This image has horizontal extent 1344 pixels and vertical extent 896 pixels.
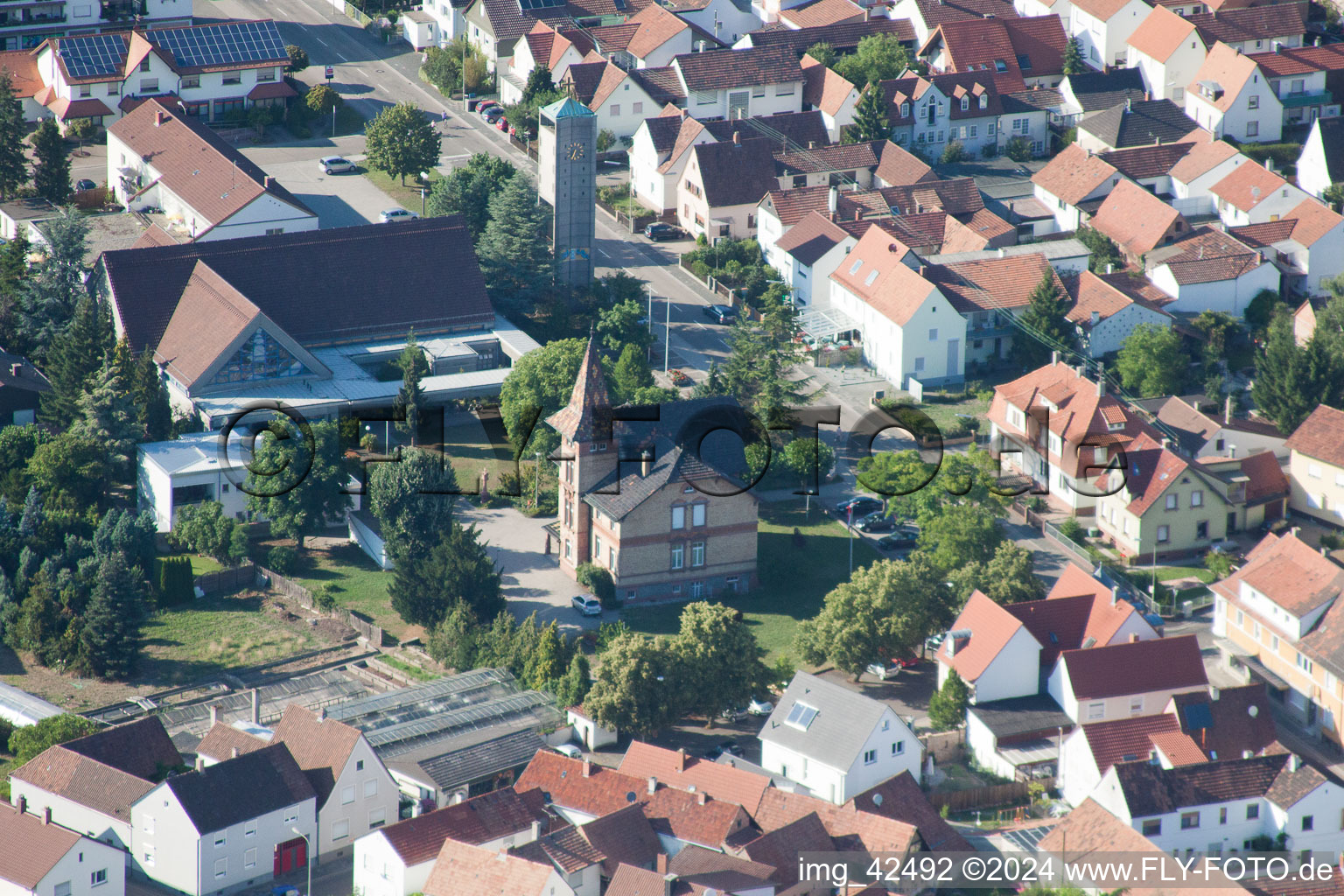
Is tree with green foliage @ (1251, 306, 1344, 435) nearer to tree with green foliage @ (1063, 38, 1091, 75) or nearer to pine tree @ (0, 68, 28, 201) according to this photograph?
tree with green foliage @ (1063, 38, 1091, 75)

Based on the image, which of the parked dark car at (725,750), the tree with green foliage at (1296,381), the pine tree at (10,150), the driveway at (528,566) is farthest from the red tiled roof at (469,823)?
the pine tree at (10,150)

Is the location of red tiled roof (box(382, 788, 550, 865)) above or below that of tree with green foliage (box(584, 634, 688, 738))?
below

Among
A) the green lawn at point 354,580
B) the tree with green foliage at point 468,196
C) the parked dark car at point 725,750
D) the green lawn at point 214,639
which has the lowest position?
the parked dark car at point 725,750

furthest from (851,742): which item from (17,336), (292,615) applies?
(17,336)

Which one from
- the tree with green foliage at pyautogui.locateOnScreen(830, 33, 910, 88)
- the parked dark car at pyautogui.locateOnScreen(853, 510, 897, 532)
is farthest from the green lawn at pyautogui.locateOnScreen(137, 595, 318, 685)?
the tree with green foliage at pyautogui.locateOnScreen(830, 33, 910, 88)

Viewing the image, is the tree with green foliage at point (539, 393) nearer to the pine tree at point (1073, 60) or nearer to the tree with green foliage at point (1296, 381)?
the tree with green foliage at point (1296, 381)

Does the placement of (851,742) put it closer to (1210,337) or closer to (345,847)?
(345,847)

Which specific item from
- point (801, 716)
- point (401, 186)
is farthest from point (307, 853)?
point (401, 186)
